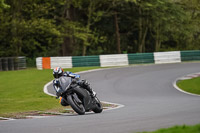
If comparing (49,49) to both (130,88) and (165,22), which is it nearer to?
(165,22)

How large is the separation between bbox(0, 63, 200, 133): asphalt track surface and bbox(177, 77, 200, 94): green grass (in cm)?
56

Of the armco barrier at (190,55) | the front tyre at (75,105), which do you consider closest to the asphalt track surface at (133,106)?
the front tyre at (75,105)

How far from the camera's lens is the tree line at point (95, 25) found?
35088 millimetres

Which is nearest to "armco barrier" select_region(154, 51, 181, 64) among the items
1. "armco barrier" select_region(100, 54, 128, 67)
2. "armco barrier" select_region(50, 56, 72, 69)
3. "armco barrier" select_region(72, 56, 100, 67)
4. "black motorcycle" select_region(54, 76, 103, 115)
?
"armco barrier" select_region(100, 54, 128, 67)

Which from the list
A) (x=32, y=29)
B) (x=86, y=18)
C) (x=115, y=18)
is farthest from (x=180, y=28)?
(x=32, y=29)

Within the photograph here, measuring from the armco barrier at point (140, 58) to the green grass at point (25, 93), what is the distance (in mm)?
4197

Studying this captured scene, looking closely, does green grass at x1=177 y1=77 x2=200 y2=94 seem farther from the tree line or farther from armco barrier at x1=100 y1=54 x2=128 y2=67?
the tree line

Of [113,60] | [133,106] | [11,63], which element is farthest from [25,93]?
[11,63]

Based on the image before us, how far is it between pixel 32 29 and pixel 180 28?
17.2 m

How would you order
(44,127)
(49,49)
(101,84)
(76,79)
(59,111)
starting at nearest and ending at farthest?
(44,127) < (76,79) < (59,111) < (101,84) < (49,49)

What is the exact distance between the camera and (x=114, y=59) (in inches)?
1252

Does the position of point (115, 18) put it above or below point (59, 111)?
above

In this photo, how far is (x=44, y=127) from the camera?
26.6ft

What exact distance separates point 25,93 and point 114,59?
42.4 ft
